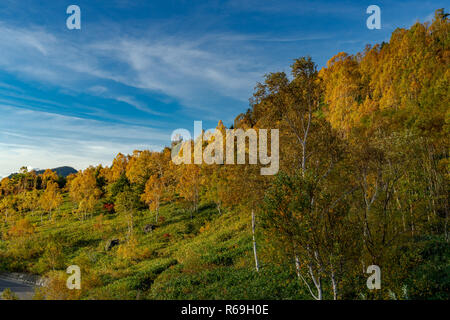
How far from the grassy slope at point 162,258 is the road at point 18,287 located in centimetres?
300

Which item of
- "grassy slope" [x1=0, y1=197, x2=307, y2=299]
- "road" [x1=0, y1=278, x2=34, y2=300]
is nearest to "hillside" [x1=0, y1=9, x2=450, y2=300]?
"grassy slope" [x1=0, y1=197, x2=307, y2=299]

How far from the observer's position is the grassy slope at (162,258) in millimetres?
22141

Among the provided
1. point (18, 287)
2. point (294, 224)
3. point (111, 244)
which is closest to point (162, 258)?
point (111, 244)

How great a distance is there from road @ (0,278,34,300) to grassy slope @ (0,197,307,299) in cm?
300

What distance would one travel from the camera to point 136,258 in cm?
4141

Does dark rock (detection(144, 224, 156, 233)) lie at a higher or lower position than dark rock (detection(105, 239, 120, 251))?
higher

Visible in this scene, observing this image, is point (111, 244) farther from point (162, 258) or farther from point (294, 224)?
point (294, 224)

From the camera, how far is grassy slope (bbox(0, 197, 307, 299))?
22141 millimetres

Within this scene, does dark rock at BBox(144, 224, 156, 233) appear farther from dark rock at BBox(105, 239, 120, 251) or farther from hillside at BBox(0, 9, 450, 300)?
dark rock at BBox(105, 239, 120, 251)

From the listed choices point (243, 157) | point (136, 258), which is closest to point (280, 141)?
point (243, 157)

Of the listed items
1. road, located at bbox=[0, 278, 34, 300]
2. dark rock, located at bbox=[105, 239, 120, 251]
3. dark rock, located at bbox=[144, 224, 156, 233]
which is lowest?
road, located at bbox=[0, 278, 34, 300]

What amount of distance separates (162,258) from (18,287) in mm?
20065

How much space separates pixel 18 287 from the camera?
35.3 metres
